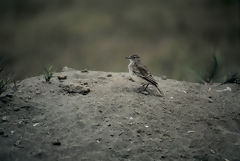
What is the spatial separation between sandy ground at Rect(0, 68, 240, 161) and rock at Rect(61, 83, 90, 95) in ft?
0.11

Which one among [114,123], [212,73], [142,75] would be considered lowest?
[114,123]

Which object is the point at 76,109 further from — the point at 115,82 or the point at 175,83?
the point at 175,83

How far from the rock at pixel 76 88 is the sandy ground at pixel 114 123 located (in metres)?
0.03

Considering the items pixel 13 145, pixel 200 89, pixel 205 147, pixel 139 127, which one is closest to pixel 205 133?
pixel 205 147

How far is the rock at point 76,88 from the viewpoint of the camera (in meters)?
6.62

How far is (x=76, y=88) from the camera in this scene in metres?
6.66

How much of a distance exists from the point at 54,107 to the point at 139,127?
1.57 m

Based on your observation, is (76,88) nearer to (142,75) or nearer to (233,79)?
(142,75)

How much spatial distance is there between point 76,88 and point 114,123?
50.9 inches

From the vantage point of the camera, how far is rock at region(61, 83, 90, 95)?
662cm

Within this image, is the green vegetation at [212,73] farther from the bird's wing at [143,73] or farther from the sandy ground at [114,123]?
the bird's wing at [143,73]

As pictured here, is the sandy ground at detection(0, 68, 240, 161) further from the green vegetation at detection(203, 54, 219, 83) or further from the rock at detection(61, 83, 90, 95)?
the green vegetation at detection(203, 54, 219, 83)

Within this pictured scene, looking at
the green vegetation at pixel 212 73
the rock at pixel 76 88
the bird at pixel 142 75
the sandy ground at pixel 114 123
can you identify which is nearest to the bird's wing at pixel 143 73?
the bird at pixel 142 75

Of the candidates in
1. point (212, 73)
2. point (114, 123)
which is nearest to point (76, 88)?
point (114, 123)
